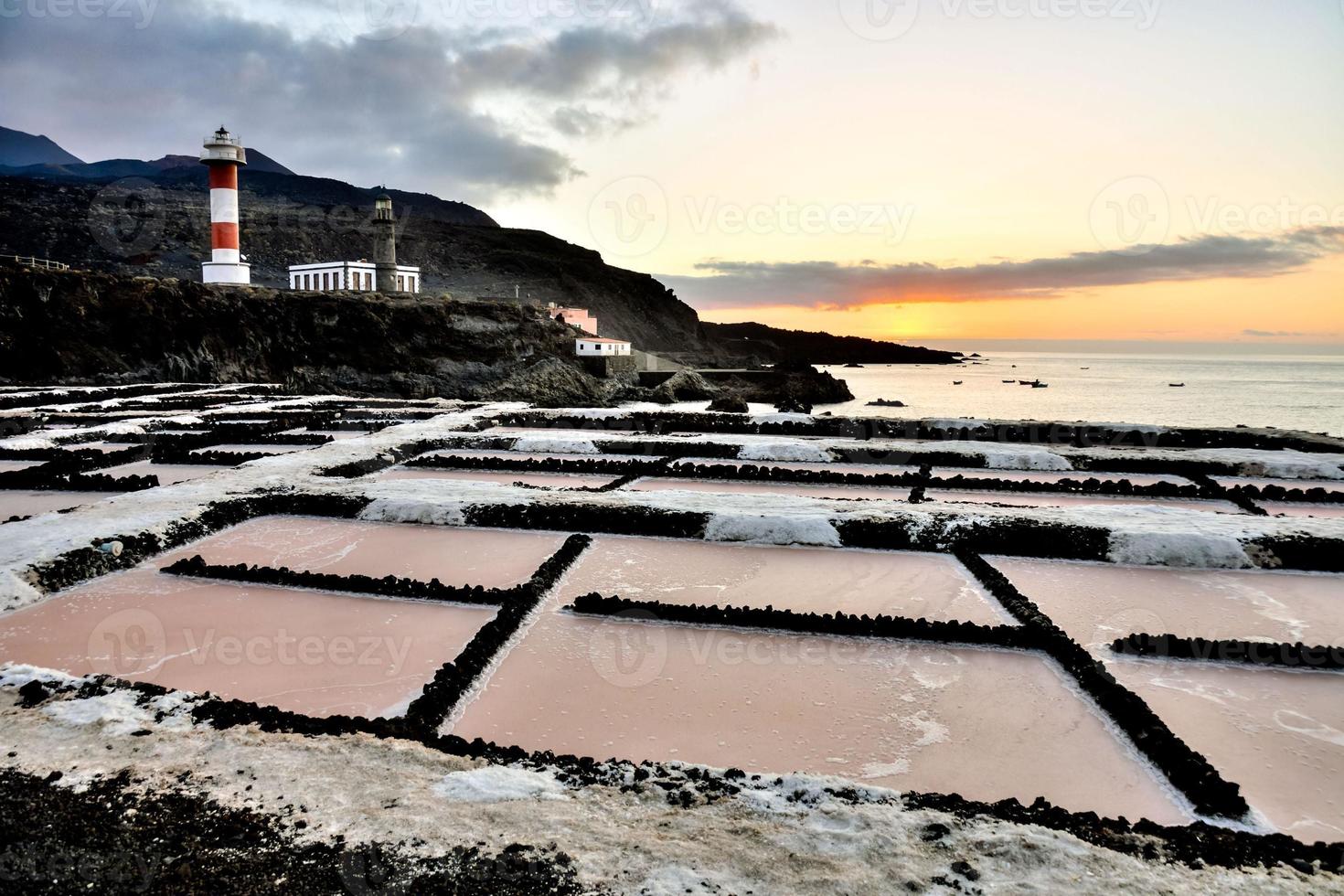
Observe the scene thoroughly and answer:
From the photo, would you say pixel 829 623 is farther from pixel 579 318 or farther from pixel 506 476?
pixel 579 318

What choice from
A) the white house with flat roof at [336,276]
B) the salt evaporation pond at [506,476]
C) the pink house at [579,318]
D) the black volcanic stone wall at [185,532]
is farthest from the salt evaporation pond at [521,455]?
the pink house at [579,318]

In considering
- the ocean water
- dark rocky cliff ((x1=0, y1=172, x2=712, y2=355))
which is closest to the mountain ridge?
dark rocky cliff ((x1=0, y1=172, x2=712, y2=355))

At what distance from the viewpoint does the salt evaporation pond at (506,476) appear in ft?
47.0

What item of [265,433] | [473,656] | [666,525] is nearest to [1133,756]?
[473,656]

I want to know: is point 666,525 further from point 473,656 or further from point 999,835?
point 999,835

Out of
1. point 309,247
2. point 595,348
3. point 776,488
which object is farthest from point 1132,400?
point 309,247

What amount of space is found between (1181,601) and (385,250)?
60.0 m

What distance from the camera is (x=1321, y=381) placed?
104m

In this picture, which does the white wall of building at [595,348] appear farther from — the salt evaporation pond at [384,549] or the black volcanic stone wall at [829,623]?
the black volcanic stone wall at [829,623]

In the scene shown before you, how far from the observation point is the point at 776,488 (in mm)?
14109

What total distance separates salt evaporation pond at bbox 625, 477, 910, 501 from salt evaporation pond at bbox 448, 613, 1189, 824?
6034 millimetres

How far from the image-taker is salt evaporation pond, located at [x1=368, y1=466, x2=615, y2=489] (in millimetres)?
14335

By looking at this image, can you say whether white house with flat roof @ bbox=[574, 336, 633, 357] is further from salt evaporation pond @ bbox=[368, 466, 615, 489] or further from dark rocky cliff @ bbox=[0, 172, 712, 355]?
salt evaporation pond @ bbox=[368, 466, 615, 489]

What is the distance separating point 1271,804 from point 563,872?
4275mm
